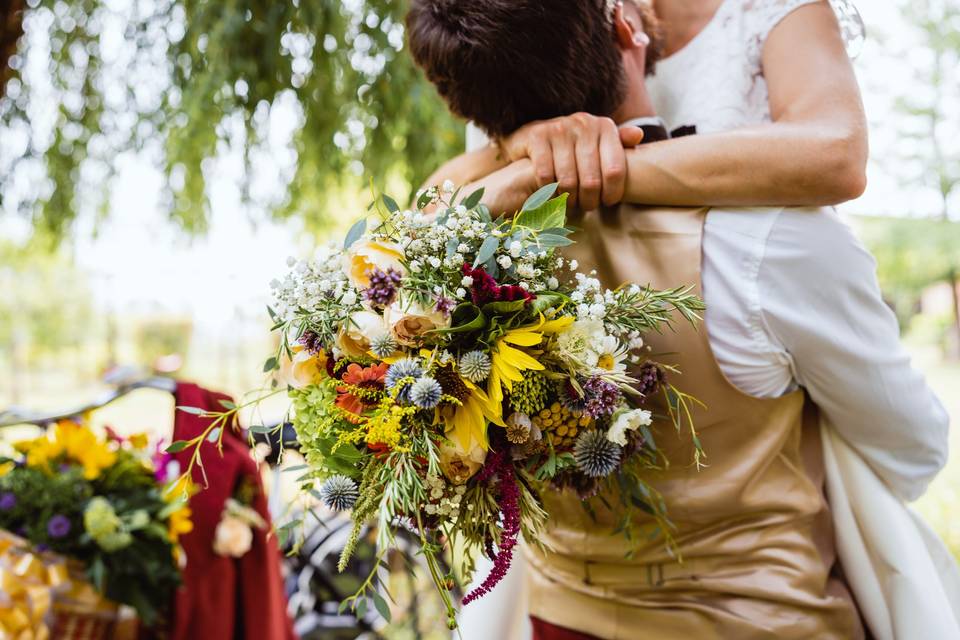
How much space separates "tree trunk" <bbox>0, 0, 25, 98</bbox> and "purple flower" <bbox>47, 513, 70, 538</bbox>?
2.19 metres

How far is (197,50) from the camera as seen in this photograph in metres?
3.26

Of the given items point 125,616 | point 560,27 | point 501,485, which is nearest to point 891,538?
point 501,485

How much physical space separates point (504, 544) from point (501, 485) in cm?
8

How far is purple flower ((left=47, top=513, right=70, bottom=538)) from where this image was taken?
1.84m

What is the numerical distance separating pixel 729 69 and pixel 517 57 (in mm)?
456

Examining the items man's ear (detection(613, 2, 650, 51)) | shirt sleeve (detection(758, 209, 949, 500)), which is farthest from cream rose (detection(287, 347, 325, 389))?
man's ear (detection(613, 2, 650, 51))

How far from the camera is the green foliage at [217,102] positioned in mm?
3277

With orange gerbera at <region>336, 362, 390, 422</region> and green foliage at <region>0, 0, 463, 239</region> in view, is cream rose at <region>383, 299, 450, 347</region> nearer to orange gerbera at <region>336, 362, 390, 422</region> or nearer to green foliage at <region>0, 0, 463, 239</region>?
orange gerbera at <region>336, 362, 390, 422</region>

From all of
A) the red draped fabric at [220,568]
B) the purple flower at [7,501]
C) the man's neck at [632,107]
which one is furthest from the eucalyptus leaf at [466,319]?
the purple flower at [7,501]

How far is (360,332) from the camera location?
3.22 feet

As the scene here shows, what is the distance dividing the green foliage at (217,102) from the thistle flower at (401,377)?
258 centimetres

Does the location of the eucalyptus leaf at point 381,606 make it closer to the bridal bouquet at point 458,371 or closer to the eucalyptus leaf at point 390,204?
the bridal bouquet at point 458,371

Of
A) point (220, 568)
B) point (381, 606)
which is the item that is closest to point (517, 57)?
point (381, 606)

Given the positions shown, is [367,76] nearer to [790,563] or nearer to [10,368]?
[790,563]
